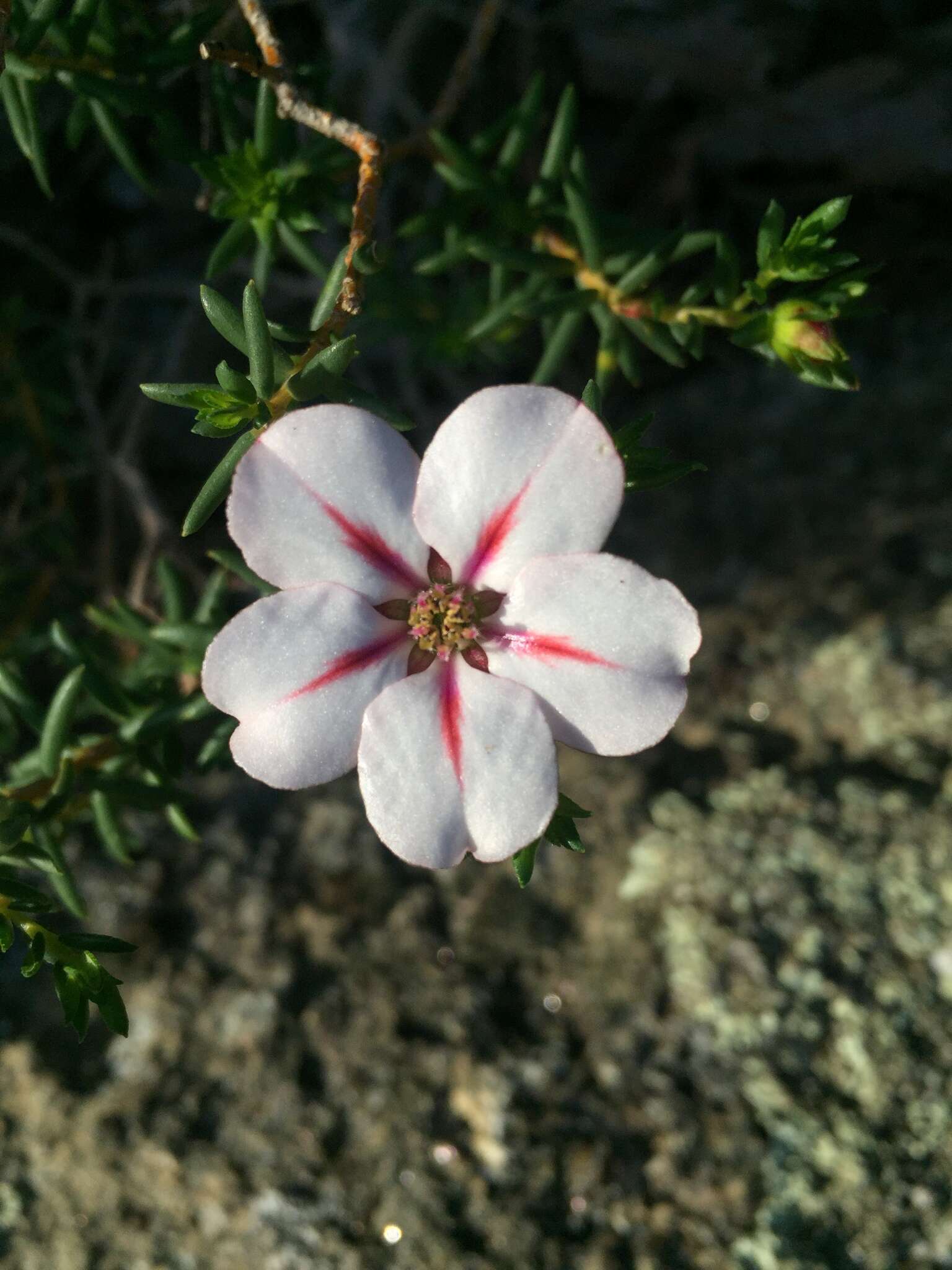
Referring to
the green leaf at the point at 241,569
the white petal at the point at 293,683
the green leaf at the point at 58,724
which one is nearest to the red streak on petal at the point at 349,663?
the white petal at the point at 293,683

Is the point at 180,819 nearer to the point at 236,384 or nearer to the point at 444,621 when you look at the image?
the point at 444,621

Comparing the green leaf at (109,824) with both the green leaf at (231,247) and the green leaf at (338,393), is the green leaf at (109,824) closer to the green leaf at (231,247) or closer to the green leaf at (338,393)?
the green leaf at (338,393)

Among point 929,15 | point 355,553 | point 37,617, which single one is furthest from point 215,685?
point 929,15

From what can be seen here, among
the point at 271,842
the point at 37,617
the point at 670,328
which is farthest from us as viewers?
the point at 37,617

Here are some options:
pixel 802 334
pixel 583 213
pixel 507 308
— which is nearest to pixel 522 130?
pixel 583 213

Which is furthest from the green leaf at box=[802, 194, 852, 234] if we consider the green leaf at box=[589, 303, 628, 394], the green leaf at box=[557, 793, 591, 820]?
the green leaf at box=[557, 793, 591, 820]

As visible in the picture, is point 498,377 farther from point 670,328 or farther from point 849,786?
point 849,786
